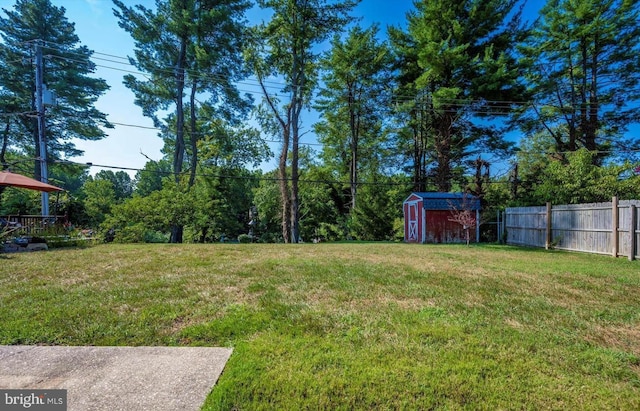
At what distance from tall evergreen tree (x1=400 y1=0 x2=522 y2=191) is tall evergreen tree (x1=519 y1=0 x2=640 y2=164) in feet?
5.34

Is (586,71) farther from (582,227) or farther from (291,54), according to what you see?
(291,54)

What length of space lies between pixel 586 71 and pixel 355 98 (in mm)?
13241

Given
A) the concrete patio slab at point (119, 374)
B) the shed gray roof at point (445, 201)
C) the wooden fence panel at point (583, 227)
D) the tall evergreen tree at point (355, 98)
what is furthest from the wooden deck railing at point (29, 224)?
the wooden fence panel at point (583, 227)

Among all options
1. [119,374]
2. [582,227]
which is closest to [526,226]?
[582,227]

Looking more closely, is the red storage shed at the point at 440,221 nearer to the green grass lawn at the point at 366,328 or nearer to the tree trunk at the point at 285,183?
the tree trunk at the point at 285,183

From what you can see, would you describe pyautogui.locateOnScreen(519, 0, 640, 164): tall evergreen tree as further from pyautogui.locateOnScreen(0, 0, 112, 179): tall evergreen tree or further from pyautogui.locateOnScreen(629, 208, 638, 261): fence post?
pyautogui.locateOnScreen(0, 0, 112, 179): tall evergreen tree

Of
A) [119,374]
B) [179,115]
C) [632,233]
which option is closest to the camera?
[119,374]

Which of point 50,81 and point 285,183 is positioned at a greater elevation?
point 50,81

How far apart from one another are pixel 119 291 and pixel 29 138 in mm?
24128

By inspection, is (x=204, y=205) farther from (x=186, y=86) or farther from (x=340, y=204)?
(x=340, y=204)

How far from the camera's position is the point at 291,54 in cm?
1761

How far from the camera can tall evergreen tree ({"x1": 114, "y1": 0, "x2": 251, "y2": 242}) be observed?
1580 cm

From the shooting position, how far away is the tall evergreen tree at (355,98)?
63.1 ft

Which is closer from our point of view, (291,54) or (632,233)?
(632,233)
